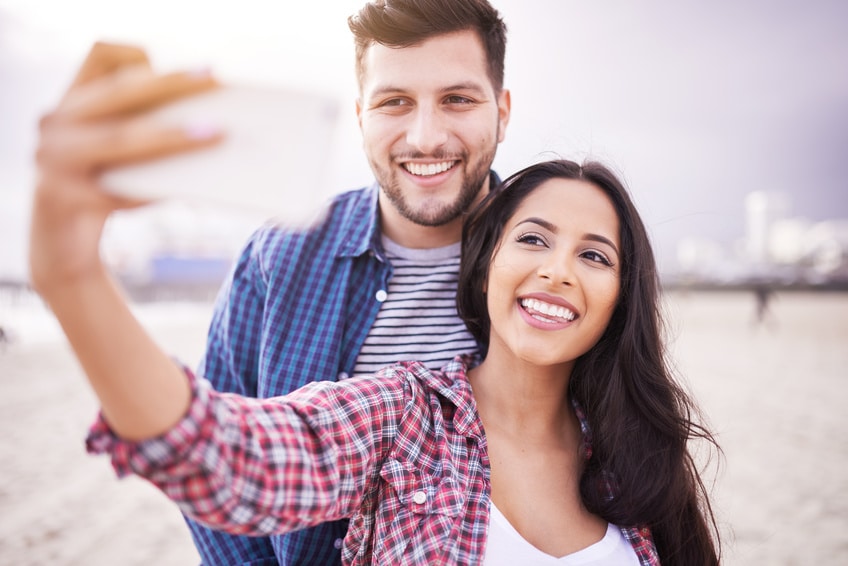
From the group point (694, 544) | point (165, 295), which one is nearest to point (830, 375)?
point (694, 544)

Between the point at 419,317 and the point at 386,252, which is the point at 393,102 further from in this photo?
the point at 419,317

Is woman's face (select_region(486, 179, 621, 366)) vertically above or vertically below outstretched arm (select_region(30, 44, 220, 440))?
below

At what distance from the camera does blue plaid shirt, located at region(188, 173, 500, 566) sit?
7.72 ft

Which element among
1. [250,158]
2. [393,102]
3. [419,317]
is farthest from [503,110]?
[250,158]

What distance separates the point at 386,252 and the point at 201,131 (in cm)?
190

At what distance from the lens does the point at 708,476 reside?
262 inches

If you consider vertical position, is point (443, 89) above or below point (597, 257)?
above

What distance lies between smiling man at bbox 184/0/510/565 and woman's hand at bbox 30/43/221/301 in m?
1.50

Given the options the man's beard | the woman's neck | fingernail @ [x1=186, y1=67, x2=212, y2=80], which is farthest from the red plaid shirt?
the man's beard

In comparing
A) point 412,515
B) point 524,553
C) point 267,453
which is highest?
point 267,453

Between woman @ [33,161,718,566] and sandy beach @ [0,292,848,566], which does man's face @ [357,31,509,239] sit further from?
sandy beach @ [0,292,848,566]

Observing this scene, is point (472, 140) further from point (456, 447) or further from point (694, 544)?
point (694, 544)

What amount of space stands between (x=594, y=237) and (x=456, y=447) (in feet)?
2.80

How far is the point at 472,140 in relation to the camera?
262 centimetres
